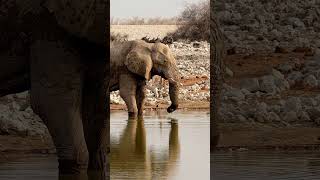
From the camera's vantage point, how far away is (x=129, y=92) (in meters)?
10.8

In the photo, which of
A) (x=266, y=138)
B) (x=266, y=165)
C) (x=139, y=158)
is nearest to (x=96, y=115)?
(x=266, y=165)

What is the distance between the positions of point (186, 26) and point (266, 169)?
9184 mm

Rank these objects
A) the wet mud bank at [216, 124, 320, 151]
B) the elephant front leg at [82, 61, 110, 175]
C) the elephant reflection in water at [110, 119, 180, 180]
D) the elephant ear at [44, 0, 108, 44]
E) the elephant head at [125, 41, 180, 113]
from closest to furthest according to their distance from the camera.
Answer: the elephant ear at [44, 0, 108, 44], the elephant front leg at [82, 61, 110, 175], the elephant reflection in water at [110, 119, 180, 180], the wet mud bank at [216, 124, 320, 151], the elephant head at [125, 41, 180, 113]

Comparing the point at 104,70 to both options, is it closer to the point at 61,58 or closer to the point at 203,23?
the point at 61,58

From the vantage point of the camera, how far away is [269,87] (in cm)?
1009

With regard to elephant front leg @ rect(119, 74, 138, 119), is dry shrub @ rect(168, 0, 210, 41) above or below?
above

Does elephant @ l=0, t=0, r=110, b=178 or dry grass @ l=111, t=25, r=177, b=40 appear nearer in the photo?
elephant @ l=0, t=0, r=110, b=178

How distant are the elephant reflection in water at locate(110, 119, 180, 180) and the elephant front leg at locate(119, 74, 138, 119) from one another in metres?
1.41

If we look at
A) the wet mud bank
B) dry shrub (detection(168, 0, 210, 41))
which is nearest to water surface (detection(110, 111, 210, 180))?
the wet mud bank

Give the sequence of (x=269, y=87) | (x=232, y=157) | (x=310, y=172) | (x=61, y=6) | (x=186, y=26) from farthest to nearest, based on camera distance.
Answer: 1. (x=186, y=26)
2. (x=269, y=87)
3. (x=232, y=157)
4. (x=310, y=172)
5. (x=61, y=6)

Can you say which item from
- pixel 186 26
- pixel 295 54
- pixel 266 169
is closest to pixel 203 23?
pixel 186 26

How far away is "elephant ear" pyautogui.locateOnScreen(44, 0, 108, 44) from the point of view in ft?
15.6

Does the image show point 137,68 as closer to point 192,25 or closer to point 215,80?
point 215,80

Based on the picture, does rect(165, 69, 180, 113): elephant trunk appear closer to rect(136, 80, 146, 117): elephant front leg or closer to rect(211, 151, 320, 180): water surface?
rect(136, 80, 146, 117): elephant front leg
